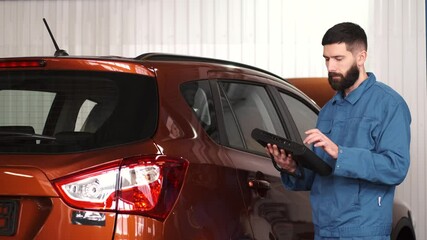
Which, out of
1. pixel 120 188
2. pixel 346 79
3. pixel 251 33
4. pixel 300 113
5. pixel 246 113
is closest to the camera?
pixel 120 188

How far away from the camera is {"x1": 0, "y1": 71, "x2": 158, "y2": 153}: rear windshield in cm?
304

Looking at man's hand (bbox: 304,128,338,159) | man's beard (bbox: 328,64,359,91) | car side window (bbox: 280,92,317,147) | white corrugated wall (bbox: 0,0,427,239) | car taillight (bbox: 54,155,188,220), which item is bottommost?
car taillight (bbox: 54,155,188,220)

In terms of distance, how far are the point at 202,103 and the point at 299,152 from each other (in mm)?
517

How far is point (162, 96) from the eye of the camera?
3152mm

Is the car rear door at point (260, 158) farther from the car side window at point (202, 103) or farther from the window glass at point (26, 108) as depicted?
the window glass at point (26, 108)

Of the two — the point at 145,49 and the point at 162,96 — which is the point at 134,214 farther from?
the point at 145,49

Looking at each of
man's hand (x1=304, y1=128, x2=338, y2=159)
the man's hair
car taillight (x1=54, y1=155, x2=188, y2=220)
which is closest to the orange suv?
car taillight (x1=54, y1=155, x2=188, y2=220)

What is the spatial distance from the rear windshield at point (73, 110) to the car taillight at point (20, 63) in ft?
0.12

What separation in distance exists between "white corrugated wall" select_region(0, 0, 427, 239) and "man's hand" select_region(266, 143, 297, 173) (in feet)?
22.5

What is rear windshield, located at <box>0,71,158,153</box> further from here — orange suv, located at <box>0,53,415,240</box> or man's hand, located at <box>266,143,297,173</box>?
man's hand, located at <box>266,143,297,173</box>

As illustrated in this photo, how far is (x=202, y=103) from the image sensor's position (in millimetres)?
3408

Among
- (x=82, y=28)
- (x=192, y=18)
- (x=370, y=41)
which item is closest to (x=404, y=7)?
(x=370, y=41)

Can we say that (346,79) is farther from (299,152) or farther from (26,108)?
(26,108)

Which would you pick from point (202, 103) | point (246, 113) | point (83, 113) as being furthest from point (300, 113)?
point (83, 113)
